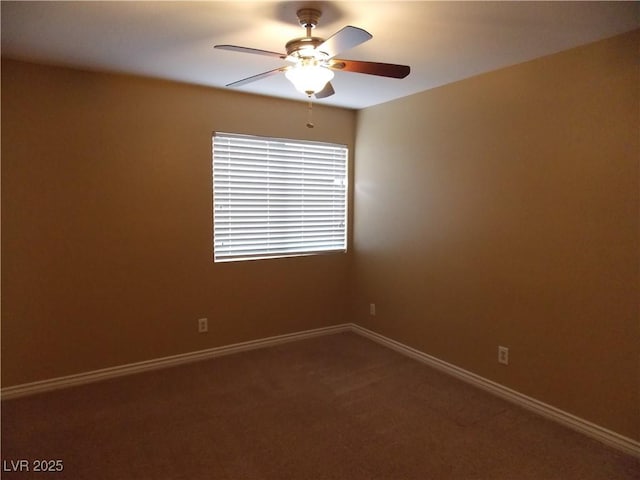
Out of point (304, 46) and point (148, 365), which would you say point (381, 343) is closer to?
point (148, 365)

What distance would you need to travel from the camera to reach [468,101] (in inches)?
126

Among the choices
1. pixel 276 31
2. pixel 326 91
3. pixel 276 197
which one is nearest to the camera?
pixel 276 31

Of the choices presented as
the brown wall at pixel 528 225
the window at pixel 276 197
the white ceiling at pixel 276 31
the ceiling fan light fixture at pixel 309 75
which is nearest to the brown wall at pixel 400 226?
the brown wall at pixel 528 225

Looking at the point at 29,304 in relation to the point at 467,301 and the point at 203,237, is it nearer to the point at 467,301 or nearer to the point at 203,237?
the point at 203,237

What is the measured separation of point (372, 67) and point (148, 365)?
287cm

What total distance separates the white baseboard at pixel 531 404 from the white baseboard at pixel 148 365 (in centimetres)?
89

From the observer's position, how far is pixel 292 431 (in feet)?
8.50

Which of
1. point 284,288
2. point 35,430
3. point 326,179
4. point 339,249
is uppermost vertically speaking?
point 326,179

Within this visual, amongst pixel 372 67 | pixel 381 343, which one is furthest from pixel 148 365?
pixel 372 67

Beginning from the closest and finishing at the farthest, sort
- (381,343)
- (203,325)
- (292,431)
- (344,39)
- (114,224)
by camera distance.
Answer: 1. (344,39)
2. (292,431)
3. (114,224)
4. (203,325)
5. (381,343)

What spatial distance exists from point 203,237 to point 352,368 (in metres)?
1.68

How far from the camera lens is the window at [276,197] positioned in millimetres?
3738

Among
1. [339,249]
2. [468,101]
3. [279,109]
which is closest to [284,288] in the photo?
[339,249]

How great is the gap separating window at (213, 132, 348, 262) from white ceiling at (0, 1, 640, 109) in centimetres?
89
